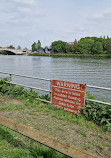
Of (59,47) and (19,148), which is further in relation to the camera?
(59,47)

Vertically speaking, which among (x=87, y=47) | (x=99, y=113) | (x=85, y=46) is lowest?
(x=99, y=113)

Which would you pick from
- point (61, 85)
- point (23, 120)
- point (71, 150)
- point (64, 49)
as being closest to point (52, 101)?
point (61, 85)

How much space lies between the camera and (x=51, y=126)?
4285mm

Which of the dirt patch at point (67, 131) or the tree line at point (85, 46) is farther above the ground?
the tree line at point (85, 46)

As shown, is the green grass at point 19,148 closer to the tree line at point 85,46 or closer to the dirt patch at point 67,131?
the dirt patch at point 67,131

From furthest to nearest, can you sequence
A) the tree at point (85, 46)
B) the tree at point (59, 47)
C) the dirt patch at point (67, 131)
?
1. the tree at point (59, 47)
2. the tree at point (85, 46)
3. the dirt patch at point (67, 131)

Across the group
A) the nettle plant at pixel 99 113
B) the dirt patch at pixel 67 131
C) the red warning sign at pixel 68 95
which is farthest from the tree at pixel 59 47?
the nettle plant at pixel 99 113

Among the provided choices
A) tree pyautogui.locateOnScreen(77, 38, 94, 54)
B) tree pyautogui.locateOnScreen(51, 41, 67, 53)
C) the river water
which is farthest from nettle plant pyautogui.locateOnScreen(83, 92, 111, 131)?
tree pyautogui.locateOnScreen(51, 41, 67, 53)

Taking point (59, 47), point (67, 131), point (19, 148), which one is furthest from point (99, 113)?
point (59, 47)

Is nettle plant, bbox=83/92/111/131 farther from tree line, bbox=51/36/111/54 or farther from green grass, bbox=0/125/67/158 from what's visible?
tree line, bbox=51/36/111/54

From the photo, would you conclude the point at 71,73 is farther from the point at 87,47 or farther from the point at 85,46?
the point at 87,47

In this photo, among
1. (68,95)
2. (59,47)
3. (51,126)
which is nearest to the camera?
(51,126)

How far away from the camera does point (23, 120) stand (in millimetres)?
4559

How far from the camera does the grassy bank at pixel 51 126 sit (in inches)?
129
